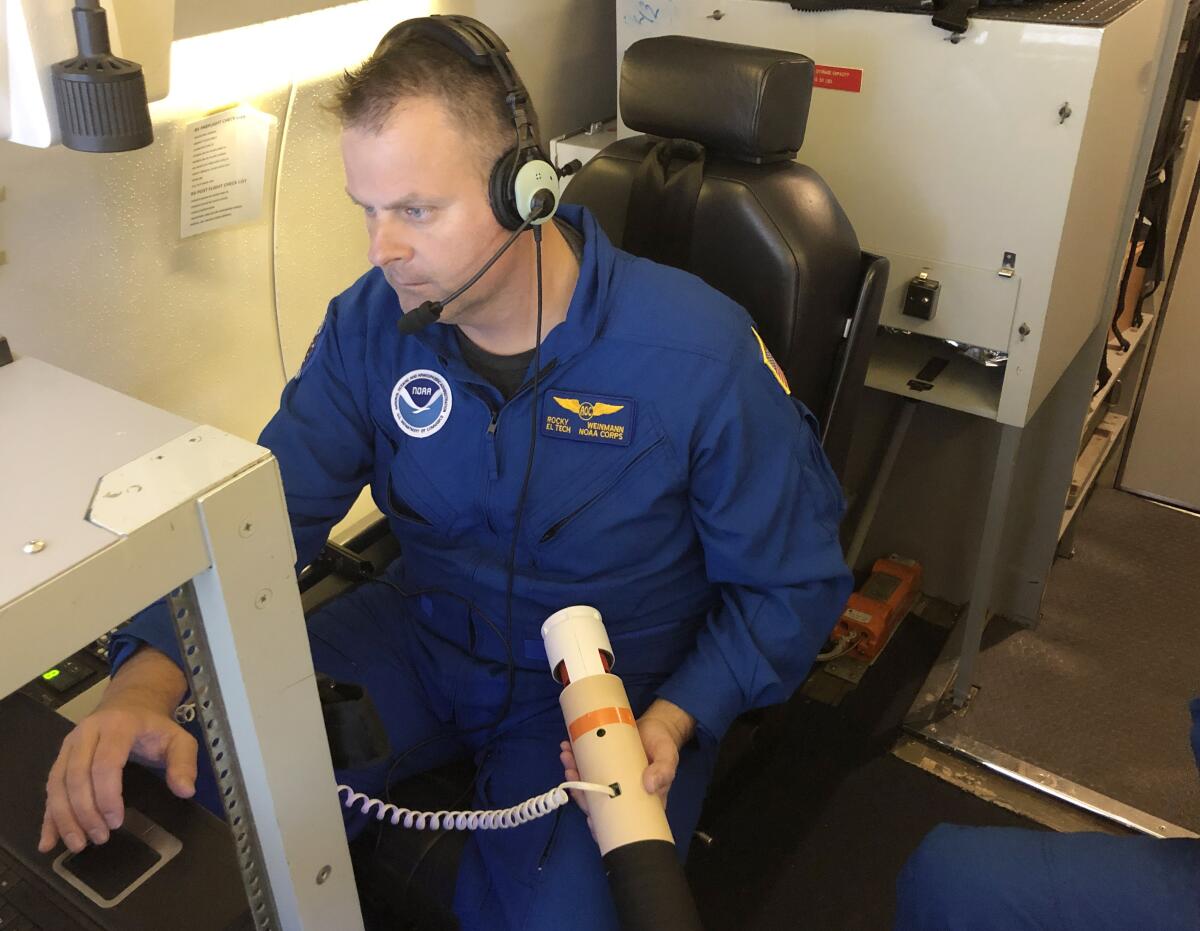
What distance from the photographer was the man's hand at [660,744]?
1076 millimetres

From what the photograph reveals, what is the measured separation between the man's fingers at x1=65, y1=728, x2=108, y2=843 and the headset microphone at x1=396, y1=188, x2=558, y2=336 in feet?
1.66

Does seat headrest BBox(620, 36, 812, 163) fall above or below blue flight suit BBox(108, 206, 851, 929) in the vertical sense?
above

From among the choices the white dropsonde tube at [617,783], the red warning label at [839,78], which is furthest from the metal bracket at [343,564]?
the red warning label at [839,78]

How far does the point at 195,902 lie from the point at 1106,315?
1.84m

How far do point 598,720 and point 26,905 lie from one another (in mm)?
481

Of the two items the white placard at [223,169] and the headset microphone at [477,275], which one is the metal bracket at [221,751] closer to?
the headset microphone at [477,275]

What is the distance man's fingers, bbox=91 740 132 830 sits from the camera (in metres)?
0.83

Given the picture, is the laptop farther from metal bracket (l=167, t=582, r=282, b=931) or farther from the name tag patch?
the name tag patch

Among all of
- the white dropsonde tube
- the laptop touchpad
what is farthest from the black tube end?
the laptop touchpad

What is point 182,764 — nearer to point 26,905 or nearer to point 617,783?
point 26,905

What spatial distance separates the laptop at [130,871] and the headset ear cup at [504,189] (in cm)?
65

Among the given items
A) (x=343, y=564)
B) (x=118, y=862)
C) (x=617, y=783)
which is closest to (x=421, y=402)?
(x=343, y=564)

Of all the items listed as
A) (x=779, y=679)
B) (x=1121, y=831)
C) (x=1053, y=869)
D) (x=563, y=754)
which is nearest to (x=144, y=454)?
(x=563, y=754)

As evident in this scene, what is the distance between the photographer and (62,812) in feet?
2.76
